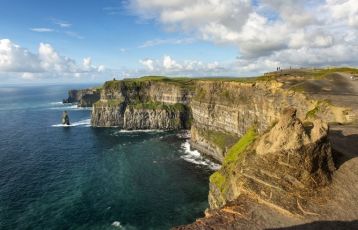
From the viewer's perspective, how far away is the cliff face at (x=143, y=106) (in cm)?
17262

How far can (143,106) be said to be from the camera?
180000 mm

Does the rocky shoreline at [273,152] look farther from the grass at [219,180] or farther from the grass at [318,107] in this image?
the grass at [219,180]

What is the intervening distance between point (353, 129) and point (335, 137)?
567 centimetres

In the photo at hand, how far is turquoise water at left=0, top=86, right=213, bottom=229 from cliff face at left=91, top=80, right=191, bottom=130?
2577cm

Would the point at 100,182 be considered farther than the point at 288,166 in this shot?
Yes

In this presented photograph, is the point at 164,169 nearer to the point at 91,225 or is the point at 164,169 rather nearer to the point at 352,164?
the point at 91,225

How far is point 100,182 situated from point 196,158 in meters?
37.5

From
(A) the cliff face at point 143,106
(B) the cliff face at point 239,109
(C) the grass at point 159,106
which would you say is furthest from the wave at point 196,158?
(C) the grass at point 159,106

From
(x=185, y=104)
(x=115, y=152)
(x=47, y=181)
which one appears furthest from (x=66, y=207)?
(x=185, y=104)

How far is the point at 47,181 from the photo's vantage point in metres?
88.1

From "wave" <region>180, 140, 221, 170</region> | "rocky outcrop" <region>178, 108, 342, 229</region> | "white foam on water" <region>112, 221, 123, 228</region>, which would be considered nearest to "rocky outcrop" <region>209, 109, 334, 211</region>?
"rocky outcrop" <region>178, 108, 342, 229</region>

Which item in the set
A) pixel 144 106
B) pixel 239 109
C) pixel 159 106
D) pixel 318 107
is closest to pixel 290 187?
pixel 318 107

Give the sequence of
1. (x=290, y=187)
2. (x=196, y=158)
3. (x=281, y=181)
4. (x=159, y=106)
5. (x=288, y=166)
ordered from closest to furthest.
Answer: (x=290, y=187), (x=281, y=181), (x=288, y=166), (x=196, y=158), (x=159, y=106)

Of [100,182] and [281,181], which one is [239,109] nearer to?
[100,182]
